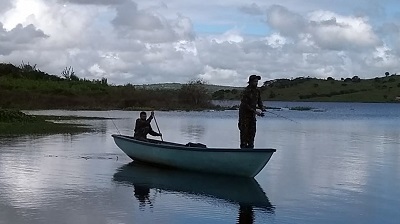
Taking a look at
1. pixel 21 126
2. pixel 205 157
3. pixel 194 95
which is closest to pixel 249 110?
pixel 205 157

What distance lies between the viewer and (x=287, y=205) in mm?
12195

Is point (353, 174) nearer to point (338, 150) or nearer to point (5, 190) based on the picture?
point (338, 150)

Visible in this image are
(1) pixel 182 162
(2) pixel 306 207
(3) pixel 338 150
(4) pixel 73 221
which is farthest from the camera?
(3) pixel 338 150

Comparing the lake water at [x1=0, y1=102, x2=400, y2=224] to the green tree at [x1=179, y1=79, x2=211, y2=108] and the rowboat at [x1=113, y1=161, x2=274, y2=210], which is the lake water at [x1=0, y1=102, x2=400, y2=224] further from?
→ the green tree at [x1=179, y1=79, x2=211, y2=108]

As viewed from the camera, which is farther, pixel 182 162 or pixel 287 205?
pixel 182 162

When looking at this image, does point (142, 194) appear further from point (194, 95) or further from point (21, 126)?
point (194, 95)

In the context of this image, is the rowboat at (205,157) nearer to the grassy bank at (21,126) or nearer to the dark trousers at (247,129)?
the dark trousers at (247,129)

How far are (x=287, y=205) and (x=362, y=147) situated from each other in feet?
45.3

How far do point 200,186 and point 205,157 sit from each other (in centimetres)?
149

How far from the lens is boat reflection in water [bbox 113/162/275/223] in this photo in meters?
12.2

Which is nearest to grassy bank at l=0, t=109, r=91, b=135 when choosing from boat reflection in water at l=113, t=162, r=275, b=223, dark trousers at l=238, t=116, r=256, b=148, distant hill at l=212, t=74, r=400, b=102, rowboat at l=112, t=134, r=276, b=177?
rowboat at l=112, t=134, r=276, b=177

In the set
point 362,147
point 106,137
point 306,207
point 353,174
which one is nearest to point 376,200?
point 306,207

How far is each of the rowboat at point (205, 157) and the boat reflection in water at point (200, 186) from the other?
187 millimetres

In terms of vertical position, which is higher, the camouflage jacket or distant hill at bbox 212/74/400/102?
distant hill at bbox 212/74/400/102
